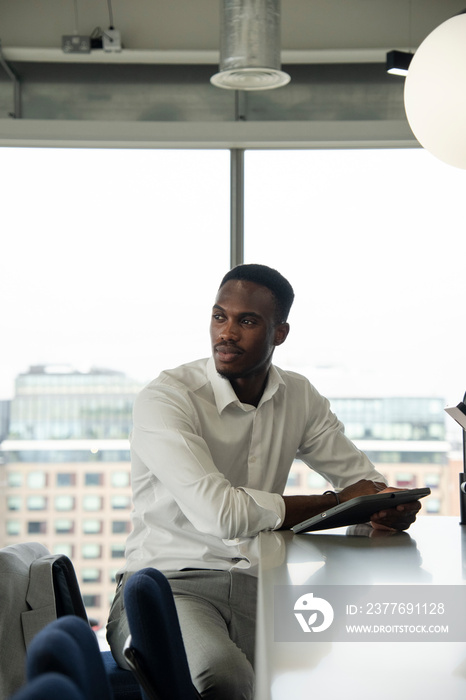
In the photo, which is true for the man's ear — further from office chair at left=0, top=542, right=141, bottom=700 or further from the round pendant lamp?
the round pendant lamp

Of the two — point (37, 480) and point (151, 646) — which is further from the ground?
point (151, 646)

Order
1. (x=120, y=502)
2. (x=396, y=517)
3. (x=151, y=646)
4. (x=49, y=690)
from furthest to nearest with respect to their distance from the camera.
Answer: (x=120, y=502), (x=396, y=517), (x=151, y=646), (x=49, y=690)

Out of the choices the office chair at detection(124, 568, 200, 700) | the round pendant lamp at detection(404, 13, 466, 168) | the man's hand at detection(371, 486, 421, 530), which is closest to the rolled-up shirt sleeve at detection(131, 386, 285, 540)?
the man's hand at detection(371, 486, 421, 530)

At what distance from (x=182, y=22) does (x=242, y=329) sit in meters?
2.61

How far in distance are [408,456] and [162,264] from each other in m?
1.72

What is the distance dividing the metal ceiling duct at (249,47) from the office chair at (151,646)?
2.16m

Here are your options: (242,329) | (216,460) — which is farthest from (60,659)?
(242,329)

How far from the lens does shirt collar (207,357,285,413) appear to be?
2.34m

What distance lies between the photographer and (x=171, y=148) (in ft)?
14.6

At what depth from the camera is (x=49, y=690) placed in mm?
647

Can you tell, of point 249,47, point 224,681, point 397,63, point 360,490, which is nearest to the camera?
point 224,681

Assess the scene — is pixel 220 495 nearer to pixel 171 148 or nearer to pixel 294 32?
pixel 171 148

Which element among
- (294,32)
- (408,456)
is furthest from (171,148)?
(408,456)

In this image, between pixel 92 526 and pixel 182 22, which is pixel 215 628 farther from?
pixel 182 22
